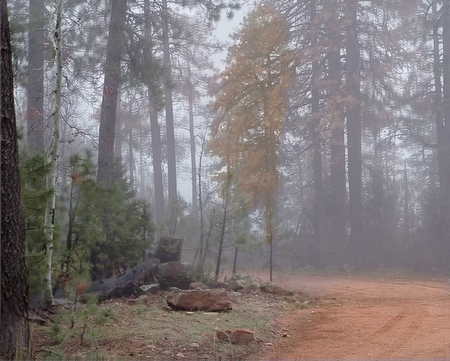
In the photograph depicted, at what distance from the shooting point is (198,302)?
9656mm

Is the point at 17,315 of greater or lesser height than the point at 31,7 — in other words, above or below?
below

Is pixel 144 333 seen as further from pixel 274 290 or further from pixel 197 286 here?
pixel 274 290

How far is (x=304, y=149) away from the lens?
761 inches

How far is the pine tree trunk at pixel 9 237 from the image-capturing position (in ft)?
19.4

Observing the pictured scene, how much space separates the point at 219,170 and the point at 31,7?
5.69 meters

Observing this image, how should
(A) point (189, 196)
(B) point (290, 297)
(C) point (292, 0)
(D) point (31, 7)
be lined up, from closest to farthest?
→ (D) point (31, 7) → (B) point (290, 297) → (A) point (189, 196) → (C) point (292, 0)

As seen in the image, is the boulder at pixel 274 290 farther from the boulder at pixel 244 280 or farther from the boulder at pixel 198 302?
the boulder at pixel 198 302

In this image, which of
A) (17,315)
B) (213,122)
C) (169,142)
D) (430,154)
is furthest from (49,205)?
(430,154)

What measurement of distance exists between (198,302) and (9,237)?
4.22 m

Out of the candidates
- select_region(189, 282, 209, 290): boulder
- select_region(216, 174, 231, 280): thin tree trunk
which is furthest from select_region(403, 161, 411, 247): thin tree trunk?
select_region(189, 282, 209, 290): boulder

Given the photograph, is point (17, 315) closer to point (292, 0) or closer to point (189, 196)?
point (189, 196)

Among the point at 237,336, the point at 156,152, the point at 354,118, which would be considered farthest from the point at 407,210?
the point at 237,336

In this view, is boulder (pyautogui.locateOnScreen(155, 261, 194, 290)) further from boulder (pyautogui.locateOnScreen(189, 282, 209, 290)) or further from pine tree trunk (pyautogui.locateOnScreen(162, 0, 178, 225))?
pine tree trunk (pyautogui.locateOnScreen(162, 0, 178, 225))

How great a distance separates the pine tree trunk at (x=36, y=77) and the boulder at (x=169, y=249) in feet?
12.1
